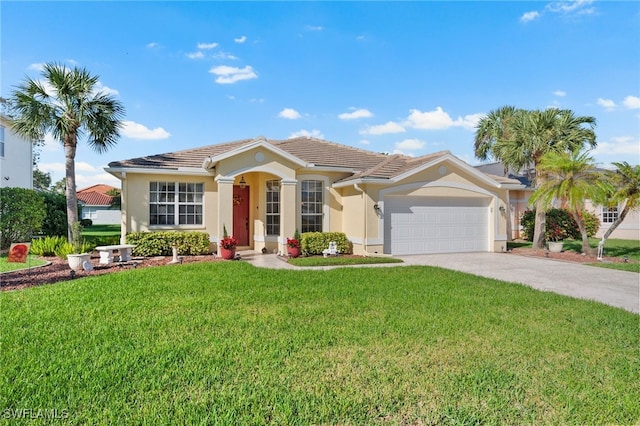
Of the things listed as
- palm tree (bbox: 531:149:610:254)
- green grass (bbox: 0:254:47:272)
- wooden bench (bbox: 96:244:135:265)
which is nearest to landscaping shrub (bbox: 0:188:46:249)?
green grass (bbox: 0:254:47:272)

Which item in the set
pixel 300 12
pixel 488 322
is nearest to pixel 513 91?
pixel 300 12

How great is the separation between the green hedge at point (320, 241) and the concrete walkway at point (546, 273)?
1.35m

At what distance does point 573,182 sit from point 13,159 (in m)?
30.7

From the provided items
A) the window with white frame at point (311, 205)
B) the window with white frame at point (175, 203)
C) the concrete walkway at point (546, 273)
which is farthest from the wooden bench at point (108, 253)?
the window with white frame at point (311, 205)

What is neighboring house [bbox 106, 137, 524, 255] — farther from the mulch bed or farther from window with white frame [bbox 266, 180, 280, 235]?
the mulch bed

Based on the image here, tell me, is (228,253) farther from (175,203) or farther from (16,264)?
(16,264)

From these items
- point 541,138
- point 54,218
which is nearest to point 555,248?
point 541,138

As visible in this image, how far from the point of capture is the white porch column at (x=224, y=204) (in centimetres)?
1359

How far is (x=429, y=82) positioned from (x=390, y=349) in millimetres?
15664

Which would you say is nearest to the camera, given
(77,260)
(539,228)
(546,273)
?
(77,260)

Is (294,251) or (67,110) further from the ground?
(67,110)

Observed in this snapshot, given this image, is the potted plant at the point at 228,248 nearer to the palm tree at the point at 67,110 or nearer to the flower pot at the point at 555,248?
the palm tree at the point at 67,110

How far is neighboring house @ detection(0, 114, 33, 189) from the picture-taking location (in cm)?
2125

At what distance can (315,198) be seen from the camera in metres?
15.6
